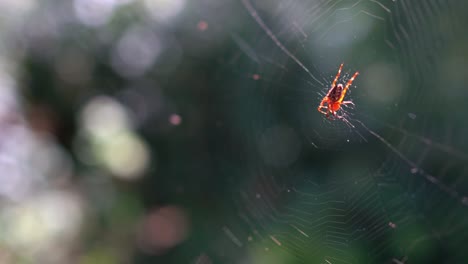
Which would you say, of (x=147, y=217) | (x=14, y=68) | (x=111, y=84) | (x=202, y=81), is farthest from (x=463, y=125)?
(x=14, y=68)

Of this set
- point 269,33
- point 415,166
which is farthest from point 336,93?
point 269,33

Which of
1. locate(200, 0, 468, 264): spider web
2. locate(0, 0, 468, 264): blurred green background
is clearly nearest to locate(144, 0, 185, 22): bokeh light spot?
locate(0, 0, 468, 264): blurred green background

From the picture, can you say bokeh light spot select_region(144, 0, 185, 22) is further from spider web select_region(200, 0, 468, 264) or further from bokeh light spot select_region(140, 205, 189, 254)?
bokeh light spot select_region(140, 205, 189, 254)

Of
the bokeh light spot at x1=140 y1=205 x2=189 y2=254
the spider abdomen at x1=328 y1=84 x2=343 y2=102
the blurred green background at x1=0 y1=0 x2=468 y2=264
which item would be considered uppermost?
the spider abdomen at x1=328 y1=84 x2=343 y2=102

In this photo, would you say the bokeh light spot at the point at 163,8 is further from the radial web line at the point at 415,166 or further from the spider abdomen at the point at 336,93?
the radial web line at the point at 415,166

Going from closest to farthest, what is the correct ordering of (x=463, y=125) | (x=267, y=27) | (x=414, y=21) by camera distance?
(x=414, y=21)
(x=463, y=125)
(x=267, y=27)

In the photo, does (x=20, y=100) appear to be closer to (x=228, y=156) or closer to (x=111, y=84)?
(x=111, y=84)
